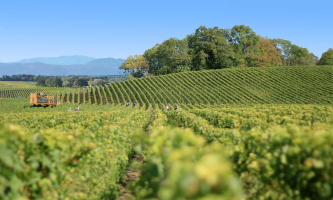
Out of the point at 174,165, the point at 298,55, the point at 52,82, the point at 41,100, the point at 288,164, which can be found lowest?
the point at 41,100

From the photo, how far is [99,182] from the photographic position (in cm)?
539

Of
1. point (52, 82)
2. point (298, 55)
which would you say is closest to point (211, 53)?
point (298, 55)

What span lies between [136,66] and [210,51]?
106 feet

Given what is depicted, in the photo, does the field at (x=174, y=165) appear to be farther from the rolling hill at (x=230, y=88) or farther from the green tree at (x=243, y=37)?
the green tree at (x=243, y=37)

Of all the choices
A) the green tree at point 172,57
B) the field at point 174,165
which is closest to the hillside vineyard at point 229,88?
the green tree at point 172,57

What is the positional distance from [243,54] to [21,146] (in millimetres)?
76493

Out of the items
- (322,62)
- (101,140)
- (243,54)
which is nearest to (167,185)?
(101,140)

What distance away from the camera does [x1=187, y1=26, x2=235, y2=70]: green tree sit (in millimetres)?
62622

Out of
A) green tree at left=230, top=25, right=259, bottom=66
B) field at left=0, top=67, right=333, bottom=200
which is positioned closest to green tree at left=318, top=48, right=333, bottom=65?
green tree at left=230, top=25, right=259, bottom=66

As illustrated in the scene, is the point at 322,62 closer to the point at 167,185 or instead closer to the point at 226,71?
the point at 226,71

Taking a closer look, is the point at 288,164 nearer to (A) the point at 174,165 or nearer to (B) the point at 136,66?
(A) the point at 174,165

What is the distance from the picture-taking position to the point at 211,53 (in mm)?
64938

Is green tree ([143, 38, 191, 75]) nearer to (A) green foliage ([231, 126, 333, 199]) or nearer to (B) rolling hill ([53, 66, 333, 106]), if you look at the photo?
(B) rolling hill ([53, 66, 333, 106])

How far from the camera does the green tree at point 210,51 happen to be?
62622 millimetres
